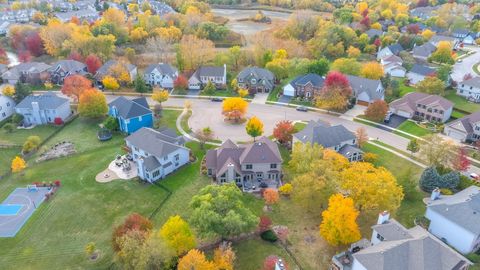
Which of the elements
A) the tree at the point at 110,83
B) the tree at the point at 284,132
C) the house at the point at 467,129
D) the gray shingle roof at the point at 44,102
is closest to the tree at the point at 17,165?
the gray shingle roof at the point at 44,102

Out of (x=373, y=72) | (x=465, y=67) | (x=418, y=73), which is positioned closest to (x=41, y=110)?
(x=373, y=72)

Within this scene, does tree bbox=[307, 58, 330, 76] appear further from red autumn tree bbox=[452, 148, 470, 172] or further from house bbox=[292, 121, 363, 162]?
red autumn tree bbox=[452, 148, 470, 172]

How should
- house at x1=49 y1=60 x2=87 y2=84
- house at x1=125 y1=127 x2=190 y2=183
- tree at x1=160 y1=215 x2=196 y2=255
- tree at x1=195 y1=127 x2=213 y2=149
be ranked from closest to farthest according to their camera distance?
tree at x1=160 y1=215 x2=196 y2=255 < house at x1=125 y1=127 x2=190 y2=183 < tree at x1=195 y1=127 x2=213 y2=149 < house at x1=49 y1=60 x2=87 y2=84

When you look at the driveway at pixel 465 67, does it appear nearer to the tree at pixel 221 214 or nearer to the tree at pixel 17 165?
the tree at pixel 221 214

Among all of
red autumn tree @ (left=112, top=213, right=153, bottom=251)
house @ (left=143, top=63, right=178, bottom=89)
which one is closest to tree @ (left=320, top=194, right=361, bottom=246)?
red autumn tree @ (left=112, top=213, right=153, bottom=251)

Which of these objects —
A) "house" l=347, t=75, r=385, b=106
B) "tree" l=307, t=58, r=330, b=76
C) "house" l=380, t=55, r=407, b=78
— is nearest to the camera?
"house" l=347, t=75, r=385, b=106

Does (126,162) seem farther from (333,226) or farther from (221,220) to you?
(333,226)

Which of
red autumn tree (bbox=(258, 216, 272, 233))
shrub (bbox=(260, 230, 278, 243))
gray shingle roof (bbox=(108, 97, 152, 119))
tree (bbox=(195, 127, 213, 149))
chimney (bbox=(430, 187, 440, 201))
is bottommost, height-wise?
shrub (bbox=(260, 230, 278, 243))

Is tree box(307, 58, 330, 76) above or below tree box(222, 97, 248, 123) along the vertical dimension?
above
